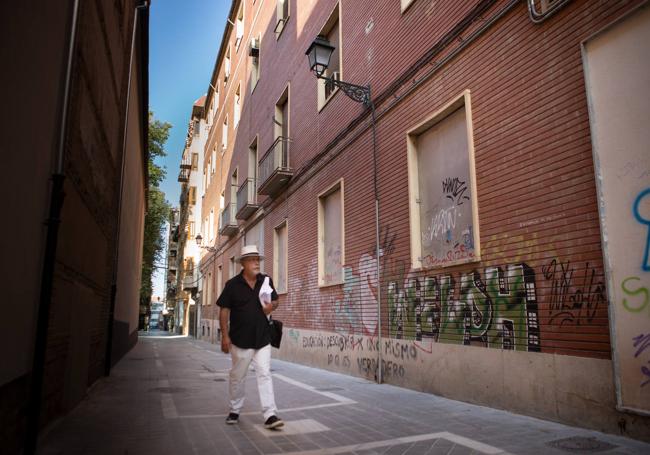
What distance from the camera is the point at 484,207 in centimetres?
640

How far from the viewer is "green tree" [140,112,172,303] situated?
30906 millimetres

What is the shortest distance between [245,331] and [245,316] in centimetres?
16

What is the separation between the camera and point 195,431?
193 inches

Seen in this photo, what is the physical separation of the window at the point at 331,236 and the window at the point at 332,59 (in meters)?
2.35

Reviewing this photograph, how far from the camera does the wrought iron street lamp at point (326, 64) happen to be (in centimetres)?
940

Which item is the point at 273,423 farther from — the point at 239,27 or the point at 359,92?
the point at 239,27

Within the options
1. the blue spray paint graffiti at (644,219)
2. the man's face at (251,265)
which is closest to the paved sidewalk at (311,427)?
the blue spray paint graffiti at (644,219)

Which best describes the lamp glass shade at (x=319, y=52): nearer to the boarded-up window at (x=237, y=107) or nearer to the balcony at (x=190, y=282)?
the boarded-up window at (x=237, y=107)

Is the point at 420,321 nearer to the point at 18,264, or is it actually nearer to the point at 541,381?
the point at 541,381

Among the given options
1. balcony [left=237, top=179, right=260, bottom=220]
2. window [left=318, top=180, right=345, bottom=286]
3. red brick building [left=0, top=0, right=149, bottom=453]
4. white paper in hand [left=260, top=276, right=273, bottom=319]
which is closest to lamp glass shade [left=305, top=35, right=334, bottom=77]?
window [left=318, top=180, right=345, bottom=286]

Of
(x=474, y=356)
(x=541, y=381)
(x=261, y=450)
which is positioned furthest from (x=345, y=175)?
(x=261, y=450)

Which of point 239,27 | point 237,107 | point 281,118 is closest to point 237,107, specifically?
point 237,107

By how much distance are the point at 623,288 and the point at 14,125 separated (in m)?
4.94

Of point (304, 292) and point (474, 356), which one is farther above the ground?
point (304, 292)
